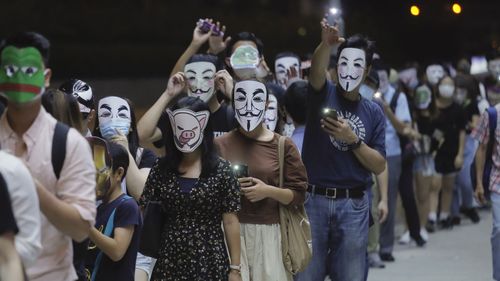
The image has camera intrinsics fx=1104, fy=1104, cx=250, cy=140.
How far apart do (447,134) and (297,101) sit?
563 centimetres

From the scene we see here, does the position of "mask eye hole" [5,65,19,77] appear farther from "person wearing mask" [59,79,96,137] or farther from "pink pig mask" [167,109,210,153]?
"person wearing mask" [59,79,96,137]

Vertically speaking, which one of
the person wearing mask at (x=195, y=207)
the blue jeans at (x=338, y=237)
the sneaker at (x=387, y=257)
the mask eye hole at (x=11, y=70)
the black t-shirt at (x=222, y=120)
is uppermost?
the mask eye hole at (x=11, y=70)

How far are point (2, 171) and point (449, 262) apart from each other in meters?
8.19

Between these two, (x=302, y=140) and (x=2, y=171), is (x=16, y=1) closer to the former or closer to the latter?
(x=302, y=140)

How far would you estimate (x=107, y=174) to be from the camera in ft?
17.6

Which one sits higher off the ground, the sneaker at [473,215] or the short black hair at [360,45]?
the short black hair at [360,45]

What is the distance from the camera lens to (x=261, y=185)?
6.32 meters

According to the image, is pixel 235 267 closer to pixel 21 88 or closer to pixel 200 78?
pixel 21 88

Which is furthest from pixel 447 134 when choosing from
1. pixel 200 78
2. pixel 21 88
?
pixel 21 88

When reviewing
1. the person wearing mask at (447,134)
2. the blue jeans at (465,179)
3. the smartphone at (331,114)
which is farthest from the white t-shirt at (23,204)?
the blue jeans at (465,179)

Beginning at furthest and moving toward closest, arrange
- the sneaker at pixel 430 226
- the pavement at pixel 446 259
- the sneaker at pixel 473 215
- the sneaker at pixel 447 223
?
1. the sneaker at pixel 473 215
2. the sneaker at pixel 447 223
3. the sneaker at pixel 430 226
4. the pavement at pixel 446 259

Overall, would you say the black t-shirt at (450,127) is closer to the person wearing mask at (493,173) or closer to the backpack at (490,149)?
the person wearing mask at (493,173)

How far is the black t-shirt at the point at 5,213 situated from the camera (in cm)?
387

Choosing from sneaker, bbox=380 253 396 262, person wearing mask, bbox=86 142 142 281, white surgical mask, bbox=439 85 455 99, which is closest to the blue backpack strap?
person wearing mask, bbox=86 142 142 281
